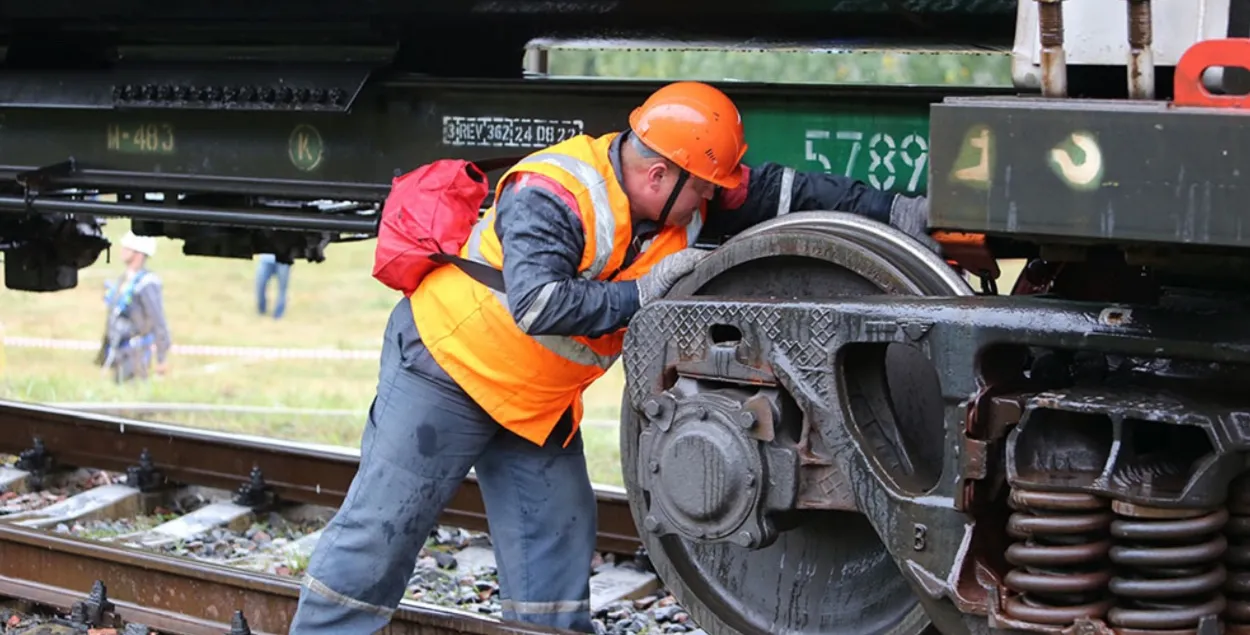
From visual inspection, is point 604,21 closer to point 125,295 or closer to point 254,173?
point 254,173

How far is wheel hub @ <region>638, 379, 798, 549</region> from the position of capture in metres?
3.67

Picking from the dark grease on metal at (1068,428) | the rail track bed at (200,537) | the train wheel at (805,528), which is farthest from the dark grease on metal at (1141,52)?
the rail track bed at (200,537)

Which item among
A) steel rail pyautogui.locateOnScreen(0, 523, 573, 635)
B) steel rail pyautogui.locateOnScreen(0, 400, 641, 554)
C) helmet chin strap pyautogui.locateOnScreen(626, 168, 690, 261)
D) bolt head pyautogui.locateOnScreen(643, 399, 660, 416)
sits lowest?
steel rail pyautogui.locateOnScreen(0, 523, 573, 635)

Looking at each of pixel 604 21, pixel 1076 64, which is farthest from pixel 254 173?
pixel 1076 64

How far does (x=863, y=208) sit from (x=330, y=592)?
5.97 ft

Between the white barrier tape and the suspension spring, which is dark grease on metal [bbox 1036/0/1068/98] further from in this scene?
the white barrier tape

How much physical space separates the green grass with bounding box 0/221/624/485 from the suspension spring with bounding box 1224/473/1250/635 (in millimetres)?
5331

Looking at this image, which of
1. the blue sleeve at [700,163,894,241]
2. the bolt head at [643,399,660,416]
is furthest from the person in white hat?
the bolt head at [643,399,660,416]

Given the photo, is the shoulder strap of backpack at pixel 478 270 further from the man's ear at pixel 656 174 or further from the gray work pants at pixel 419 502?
the man's ear at pixel 656 174

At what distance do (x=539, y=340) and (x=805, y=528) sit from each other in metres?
0.88

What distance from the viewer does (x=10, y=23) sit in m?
6.70

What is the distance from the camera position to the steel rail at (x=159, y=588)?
5.06 metres

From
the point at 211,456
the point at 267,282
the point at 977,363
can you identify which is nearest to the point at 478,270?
the point at 977,363

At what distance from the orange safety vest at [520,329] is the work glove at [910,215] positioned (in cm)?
53
